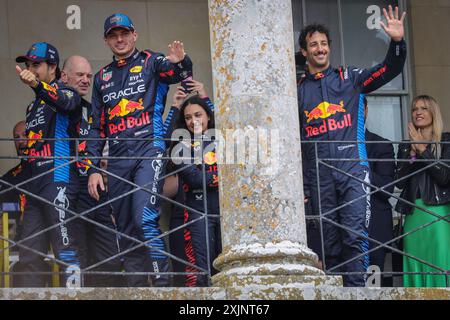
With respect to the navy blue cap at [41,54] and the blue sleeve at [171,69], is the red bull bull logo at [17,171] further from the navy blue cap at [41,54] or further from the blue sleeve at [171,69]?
the blue sleeve at [171,69]

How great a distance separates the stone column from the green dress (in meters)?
1.99

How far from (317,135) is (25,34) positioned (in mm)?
3554

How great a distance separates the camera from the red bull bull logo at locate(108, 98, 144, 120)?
11570mm

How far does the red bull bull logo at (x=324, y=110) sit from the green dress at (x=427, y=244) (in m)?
1.04

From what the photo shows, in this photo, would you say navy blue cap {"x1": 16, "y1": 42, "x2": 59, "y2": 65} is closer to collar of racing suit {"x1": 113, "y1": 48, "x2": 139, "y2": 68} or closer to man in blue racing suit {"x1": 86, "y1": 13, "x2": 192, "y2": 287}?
man in blue racing suit {"x1": 86, "y1": 13, "x2": 192, "y2": 287}

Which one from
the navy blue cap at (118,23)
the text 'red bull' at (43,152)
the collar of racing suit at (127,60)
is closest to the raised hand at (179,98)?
the collar of racing suit at (127,60)

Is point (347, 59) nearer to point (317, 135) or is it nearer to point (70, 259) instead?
point (317, 135)

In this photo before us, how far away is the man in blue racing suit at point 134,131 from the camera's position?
36.4 ft

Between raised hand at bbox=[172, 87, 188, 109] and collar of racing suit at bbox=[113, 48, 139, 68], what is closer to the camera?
collar of racing suit at bbox=[113, 48, 139, 68]

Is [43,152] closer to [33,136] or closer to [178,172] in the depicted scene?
[33,136]

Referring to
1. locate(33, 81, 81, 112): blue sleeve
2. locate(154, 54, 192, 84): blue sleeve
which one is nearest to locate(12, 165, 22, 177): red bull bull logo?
locate(33, 81, 81, 112): blue sleeve

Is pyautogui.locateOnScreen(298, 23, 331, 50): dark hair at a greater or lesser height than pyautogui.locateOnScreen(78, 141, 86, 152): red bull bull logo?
greater

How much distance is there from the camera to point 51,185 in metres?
11.5
